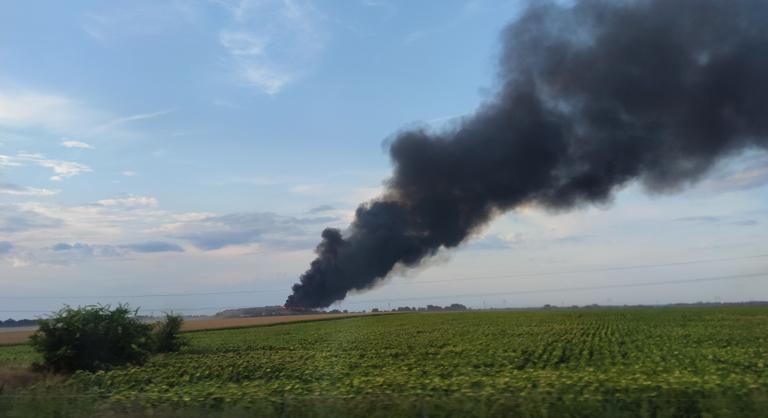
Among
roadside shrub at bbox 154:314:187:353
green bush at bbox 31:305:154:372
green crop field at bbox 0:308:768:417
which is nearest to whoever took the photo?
green crop field at bbox 0:308:768:417

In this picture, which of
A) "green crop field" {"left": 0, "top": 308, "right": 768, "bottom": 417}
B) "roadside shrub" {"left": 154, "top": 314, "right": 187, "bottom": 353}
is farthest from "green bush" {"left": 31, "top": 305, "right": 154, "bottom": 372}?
"roadside shrub" {"left": 154, "top": 314, "right": 187, "bottom": 353}

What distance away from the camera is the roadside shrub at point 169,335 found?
39.6 metres

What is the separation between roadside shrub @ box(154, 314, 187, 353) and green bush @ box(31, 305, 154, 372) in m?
6.21

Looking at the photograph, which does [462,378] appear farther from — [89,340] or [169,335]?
[169,335]

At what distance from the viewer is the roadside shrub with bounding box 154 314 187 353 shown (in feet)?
130

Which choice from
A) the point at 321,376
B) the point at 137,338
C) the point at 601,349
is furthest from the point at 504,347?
the point at 137,338

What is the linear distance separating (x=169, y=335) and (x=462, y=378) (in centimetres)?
2819

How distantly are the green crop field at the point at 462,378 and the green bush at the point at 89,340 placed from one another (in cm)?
203

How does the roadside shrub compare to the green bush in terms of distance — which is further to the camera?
the roadside shrub

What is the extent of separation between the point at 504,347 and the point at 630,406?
2382 cm

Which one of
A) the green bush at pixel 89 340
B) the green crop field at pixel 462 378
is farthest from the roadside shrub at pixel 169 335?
the green bush at pixel 89 340

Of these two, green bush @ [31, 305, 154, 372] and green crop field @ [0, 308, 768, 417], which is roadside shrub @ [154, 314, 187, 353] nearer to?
green crop field @ [0, 308, 768, 417]

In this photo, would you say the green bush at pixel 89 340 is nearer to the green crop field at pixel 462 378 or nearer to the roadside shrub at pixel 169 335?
the green crop field at pixel 462 378

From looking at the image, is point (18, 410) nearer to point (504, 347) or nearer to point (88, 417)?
point (88, 417)
